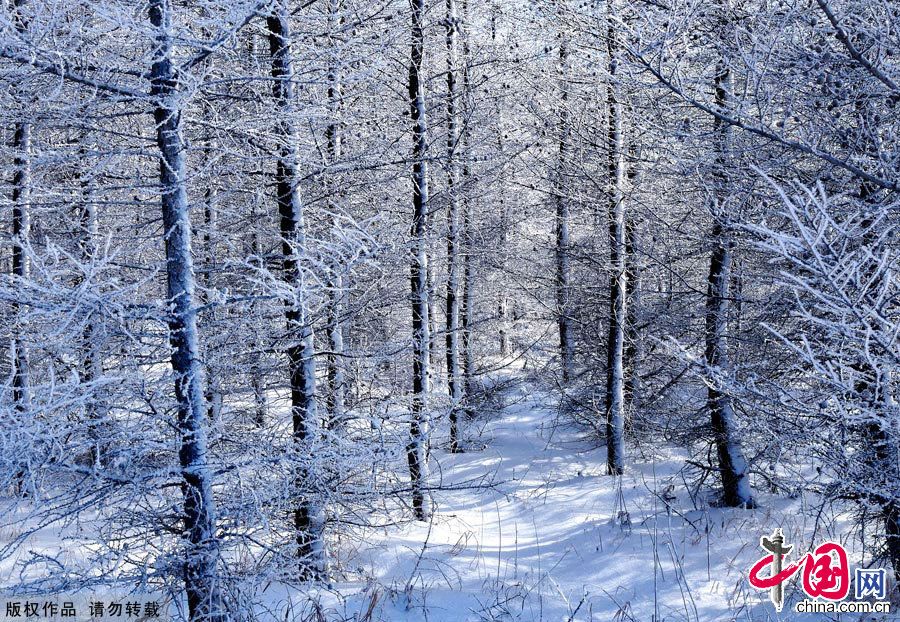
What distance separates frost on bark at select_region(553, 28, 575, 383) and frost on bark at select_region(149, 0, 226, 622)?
502 cm

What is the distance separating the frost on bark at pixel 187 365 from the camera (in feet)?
13.1

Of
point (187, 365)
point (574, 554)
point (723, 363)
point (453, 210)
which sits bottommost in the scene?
point (574, 554)

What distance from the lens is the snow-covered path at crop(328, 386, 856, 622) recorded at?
547cm

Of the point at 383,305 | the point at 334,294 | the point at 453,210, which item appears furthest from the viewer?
the point at 453,210

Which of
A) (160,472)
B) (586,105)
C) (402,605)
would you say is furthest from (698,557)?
(586,105)

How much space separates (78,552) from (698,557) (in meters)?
6.96

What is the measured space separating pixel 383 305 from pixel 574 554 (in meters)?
3.46

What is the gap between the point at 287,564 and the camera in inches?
169

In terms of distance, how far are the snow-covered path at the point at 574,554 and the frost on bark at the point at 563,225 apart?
2711mm

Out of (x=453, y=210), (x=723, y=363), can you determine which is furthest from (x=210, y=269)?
(x=453, y=210)

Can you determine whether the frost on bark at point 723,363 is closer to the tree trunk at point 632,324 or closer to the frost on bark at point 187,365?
the tree trunk at point 632,324

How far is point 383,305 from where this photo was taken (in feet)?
23.6

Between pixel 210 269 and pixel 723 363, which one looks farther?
pixel 723 363

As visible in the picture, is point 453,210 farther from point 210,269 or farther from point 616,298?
point 210,269
